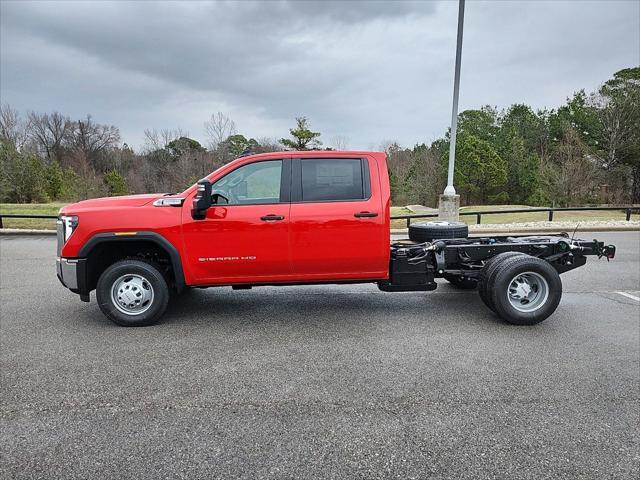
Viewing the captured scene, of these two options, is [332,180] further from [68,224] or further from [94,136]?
[94,136]

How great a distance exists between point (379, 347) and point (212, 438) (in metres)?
2.12

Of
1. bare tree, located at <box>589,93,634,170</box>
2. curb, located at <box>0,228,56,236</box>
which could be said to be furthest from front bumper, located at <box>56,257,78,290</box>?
bare tree, located at <box>589,93,634,170</box>

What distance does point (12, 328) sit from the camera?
5246mm

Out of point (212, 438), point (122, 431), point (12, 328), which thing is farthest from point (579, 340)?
point (12, 328)

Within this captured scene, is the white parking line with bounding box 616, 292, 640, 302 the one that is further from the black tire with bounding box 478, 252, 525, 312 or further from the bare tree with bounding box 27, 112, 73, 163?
the bare tree with bounding box 27, 112, 73, 163

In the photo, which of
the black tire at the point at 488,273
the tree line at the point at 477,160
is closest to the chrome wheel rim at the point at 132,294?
the black tire at the point at 488,273

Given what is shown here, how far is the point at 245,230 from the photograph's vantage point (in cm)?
511

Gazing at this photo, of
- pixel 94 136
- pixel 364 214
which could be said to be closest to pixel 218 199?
pixel 364 214

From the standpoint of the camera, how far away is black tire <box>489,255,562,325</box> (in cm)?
514

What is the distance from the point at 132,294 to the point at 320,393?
282 centimetres

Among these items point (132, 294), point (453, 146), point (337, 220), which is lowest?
point (132, 294)

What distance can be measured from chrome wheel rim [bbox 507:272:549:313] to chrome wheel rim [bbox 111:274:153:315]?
4.24 meters

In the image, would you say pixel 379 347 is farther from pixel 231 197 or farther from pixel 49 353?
pixel 49 353

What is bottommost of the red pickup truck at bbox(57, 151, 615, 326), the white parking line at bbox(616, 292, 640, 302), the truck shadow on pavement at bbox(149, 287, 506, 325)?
the truck shadow on pavement at bbox(149, 287, 506, 325)
